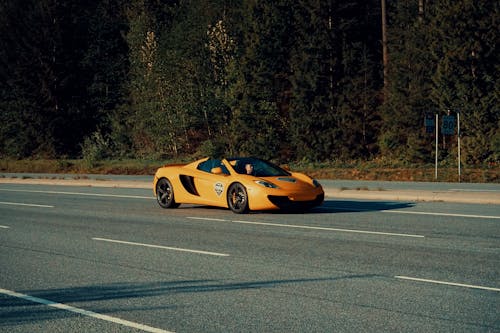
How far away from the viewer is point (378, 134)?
44906 millimetres

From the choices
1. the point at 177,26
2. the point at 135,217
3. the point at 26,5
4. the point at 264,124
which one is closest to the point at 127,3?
the point at 26,5

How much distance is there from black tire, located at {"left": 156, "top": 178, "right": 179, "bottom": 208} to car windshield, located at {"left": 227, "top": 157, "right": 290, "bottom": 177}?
1.80 metres

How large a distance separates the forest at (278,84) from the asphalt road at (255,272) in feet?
62.3

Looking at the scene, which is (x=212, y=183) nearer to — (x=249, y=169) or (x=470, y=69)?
(x=249, y=169)

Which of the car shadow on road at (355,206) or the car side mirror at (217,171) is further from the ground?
the car side mirror at (217,171)

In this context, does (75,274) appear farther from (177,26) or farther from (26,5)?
(26,5)

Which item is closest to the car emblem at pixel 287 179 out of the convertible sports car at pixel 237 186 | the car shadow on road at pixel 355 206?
the convertible sports car at pixel 237 186

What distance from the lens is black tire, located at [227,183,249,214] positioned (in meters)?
15.4

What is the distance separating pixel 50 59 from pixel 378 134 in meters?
32.0

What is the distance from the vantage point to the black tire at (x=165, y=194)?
17156mm

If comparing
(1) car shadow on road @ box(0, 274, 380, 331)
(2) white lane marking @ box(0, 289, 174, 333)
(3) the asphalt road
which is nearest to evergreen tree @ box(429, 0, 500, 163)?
(3) the asphalt road

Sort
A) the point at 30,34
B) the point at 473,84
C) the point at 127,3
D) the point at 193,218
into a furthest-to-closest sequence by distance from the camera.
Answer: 1. the point at 127,3
2. the point at 30,34
3. the point at 473,84
4. the point at 193,218

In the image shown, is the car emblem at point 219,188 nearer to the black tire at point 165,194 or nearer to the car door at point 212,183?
the car door at point 212,183

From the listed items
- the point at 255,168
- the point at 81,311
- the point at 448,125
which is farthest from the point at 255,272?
the point at 448,125
